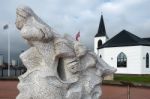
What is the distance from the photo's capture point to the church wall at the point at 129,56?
56.2 metres

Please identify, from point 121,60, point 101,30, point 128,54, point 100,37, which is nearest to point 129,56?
point 128,54

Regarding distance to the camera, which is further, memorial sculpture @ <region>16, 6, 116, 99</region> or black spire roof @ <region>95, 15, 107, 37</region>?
black spire roof @ <region>95, 15, 107, 37</region>

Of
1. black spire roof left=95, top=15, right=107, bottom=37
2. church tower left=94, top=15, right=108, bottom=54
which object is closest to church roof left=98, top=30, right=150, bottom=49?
church tower left=94, top=15, right=108, bottom=54

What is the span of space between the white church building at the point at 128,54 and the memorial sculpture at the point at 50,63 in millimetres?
50606

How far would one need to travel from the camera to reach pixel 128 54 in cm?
5756

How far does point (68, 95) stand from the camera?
18.1 ft

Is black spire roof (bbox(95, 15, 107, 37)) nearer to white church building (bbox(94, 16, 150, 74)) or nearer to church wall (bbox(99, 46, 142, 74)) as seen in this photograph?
white church building (bbox(94, 16, 150, 74))

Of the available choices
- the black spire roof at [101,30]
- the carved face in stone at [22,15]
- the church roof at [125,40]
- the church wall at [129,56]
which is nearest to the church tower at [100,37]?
the black spire roof at [101,30]

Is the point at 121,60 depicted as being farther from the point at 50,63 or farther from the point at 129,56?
the point at 50,63

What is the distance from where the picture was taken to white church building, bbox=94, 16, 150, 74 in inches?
2211

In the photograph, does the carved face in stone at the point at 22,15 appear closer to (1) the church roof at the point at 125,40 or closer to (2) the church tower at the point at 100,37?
(1) the church roof at the point at 125,40

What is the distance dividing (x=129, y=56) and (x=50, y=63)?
173 feet

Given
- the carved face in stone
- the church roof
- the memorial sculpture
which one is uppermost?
the church roof

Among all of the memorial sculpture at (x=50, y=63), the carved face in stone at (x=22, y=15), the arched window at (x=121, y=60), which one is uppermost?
the carved face in stone at (x=22, y=15)
